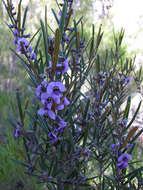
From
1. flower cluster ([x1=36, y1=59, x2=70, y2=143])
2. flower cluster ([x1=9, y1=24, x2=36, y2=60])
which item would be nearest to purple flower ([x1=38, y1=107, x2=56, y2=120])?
flower cluster ([x1=36, y1=59, x2=70, y2=143])

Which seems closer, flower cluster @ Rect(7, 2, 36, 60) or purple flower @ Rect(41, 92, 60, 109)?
purple flower @ Rect(41, 92, 60, 109)

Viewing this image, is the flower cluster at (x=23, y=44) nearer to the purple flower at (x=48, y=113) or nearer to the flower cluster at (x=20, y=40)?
the flower cluster at (x=20, y=40)

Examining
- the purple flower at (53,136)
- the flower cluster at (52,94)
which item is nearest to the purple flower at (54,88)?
the flower cluster at (52,94)

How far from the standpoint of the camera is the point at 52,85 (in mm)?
328

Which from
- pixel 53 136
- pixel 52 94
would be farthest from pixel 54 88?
pixel 53 136

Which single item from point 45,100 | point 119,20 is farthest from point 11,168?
point 119,20

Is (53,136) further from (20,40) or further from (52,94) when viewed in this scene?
(20,40)

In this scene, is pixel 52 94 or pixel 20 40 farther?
pixel 20 40

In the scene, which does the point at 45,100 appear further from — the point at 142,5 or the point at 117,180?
the point at 142,5

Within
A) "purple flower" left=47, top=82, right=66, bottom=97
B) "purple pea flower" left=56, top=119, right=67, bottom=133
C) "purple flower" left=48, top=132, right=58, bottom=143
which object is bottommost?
"purple flower" left=48, top=132, right=58, bottom=143

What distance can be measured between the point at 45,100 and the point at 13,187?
1.33 m

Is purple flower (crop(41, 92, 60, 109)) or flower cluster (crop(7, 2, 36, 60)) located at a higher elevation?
flower cluster (crop(7, 2, 36, 60))

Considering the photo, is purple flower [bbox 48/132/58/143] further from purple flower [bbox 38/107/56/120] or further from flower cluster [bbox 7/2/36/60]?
flower cluster [bbox 7/2/36/60]

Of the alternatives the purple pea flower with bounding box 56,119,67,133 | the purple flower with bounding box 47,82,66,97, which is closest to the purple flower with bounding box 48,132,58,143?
the purple pea flower with bounding box 56,119,67,133
